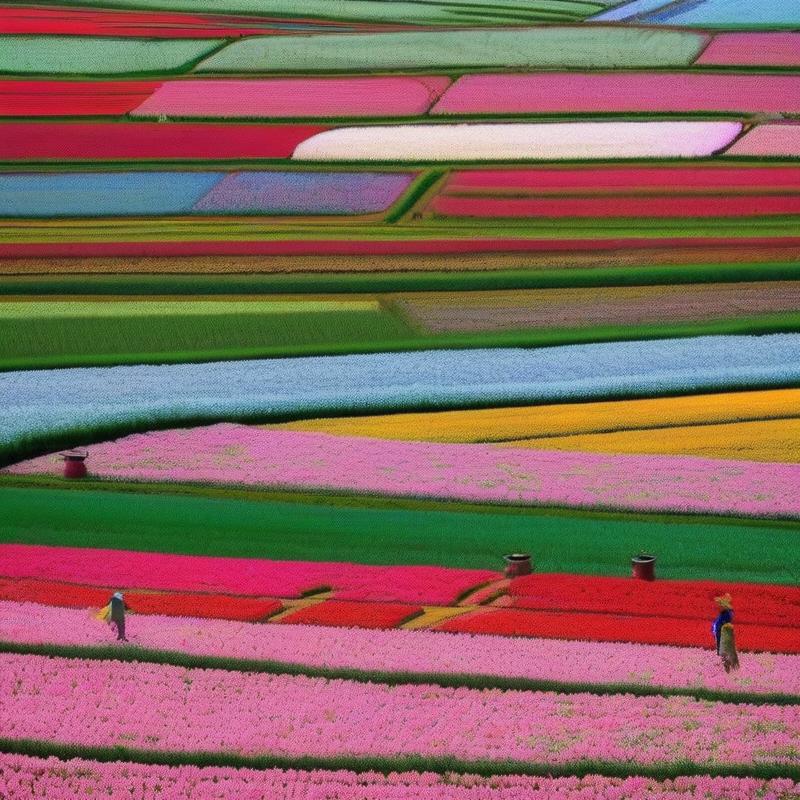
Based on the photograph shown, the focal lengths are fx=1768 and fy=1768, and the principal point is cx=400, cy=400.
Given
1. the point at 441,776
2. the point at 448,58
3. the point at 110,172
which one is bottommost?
the point at 441,776

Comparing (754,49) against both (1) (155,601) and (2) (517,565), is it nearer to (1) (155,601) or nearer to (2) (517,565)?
(2) (517,565)

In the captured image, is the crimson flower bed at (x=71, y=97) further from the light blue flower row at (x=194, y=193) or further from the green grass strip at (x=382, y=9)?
the green grass strip at (x=382, y=9)

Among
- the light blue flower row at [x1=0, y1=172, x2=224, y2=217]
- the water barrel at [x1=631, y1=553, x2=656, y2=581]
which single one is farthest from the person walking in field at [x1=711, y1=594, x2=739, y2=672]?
the light blue flower row at [x1=0, y1=172, x2=224, y2=217]

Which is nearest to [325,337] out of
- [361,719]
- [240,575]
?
[240,575]

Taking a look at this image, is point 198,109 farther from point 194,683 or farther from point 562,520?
point 194,683

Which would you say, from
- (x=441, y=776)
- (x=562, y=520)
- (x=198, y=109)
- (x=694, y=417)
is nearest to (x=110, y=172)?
(x=198, y=109)

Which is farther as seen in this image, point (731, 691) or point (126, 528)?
point (126, 528)
